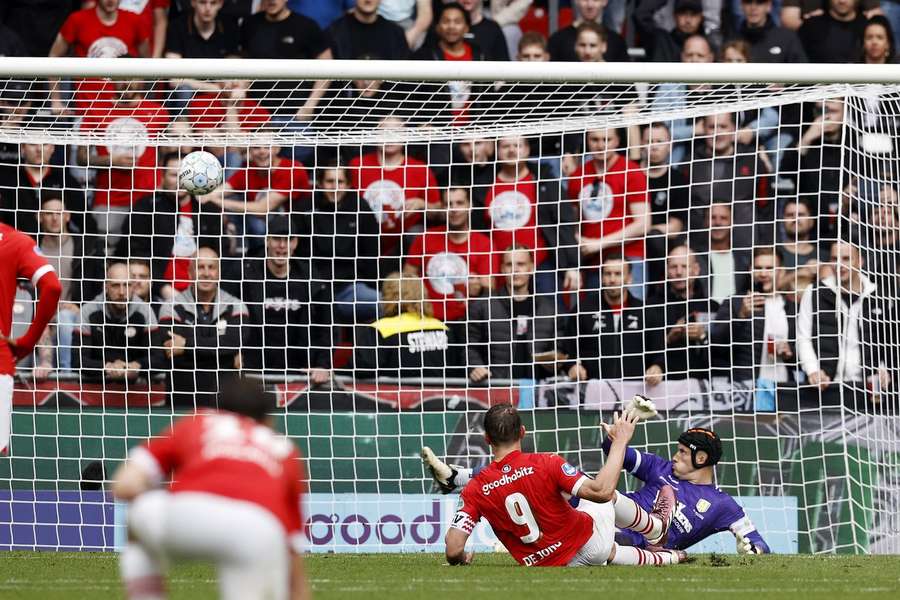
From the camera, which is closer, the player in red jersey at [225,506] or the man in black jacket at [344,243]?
the player in red jersey at [225,506]

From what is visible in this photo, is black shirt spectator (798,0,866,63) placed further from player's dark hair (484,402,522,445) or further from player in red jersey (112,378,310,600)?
player in red jersey (112,378,310,600)

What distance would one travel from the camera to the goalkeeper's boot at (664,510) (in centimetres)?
898

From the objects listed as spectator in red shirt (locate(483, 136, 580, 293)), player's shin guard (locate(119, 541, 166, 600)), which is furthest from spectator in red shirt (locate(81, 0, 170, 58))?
player's shin guard (locate(119, 541, 166, 600))

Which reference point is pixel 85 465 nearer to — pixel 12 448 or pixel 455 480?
pixel 12 448

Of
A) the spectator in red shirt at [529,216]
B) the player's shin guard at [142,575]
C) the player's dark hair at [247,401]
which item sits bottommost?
the player's shin guard at [142,575]

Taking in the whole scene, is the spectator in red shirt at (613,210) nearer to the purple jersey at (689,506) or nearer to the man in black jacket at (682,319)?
the man in black jacket at (682,319)

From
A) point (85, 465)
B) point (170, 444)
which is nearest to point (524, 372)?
point (85, 465)

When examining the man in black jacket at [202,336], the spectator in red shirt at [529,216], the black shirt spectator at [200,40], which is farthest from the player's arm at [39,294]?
Answer: the black shirt spectator at [200,40]

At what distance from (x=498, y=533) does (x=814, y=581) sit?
1.78 m

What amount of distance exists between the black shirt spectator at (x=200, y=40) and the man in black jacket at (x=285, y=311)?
8.90 feet

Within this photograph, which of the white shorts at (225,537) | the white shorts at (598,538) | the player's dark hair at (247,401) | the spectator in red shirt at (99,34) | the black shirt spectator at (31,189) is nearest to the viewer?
the white shorts at (225,537)

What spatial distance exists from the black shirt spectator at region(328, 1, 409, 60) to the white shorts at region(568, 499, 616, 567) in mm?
6672

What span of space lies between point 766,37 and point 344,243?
497 centimetres

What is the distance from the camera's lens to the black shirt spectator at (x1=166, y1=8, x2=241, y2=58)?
13906 millimetres
